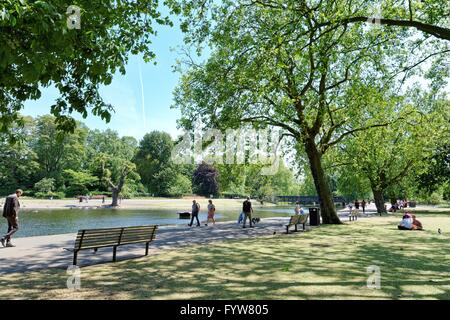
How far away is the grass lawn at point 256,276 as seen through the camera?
670 cm

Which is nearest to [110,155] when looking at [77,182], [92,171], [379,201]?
[92,171]

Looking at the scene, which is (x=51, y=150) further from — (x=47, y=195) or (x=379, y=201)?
(x=379, y=201)

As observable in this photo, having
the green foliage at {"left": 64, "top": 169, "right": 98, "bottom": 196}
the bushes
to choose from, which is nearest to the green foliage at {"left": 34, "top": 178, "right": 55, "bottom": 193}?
the bushes

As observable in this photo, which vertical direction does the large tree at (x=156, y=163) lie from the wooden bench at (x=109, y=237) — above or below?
above

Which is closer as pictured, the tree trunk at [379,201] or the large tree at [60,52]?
the large tree at [60,52]

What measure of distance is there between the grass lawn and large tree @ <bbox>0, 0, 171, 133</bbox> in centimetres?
331

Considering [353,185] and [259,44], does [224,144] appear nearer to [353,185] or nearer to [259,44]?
[259,44]

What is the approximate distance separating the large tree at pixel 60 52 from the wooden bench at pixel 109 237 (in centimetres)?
312

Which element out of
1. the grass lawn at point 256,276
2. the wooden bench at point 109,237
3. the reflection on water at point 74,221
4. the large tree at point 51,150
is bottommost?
the reflection on water at point 74,221

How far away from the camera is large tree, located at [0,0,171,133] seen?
15.4 feet

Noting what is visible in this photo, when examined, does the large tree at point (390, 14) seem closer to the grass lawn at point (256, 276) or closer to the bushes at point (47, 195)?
the grass lawn at point (256, 276)

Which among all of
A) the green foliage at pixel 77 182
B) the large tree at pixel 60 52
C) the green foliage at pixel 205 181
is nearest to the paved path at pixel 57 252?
the large tree at pixel 60 52

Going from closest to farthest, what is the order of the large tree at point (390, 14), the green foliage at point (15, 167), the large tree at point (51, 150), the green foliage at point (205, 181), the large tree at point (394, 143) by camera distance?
the large tree at point (390, 14) < the large tree at point (394, 143) < the green foliage at point (15, 167) < the large tree at point (51, 150) < the green foliage at point (205, 181)

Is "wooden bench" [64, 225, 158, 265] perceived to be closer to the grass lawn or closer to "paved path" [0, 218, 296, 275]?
"paved path" [0, 218, 296, 275]
